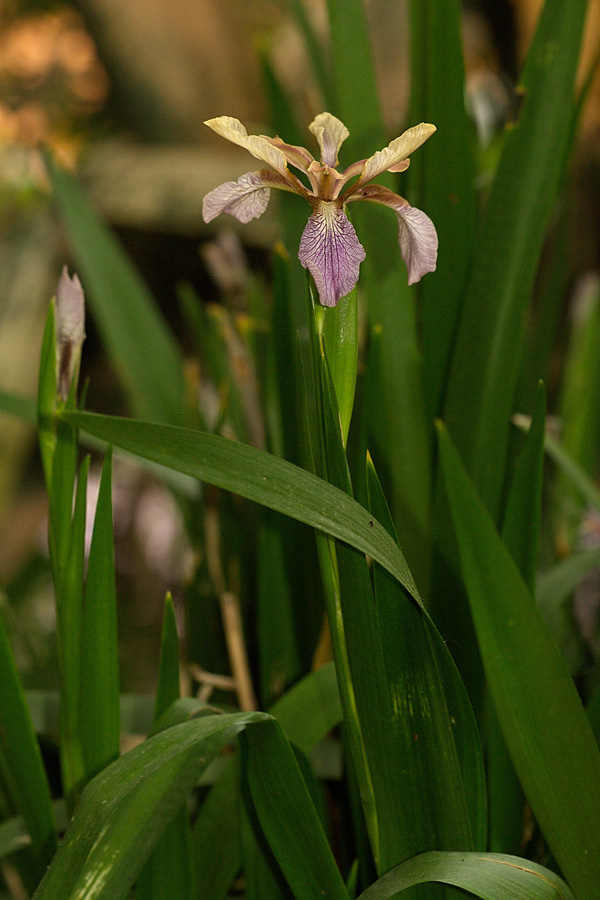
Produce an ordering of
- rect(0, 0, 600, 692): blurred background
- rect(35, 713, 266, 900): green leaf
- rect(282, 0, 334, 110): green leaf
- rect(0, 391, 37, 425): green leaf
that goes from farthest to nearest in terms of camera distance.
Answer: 1. rect(0, 0, 600, 692): blurred background
2. rect(282, 0, 334, 110): green leaf
3. rect(0, 391, 37, 425): green leaf
4. rect(35, 713, 266, 900): green leaf

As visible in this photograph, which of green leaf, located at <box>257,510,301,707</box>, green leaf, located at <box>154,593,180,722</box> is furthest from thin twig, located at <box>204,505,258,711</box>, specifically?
green leaf, located at <box>154,593,180,722</box>

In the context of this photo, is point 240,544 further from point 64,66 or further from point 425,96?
point 64,66

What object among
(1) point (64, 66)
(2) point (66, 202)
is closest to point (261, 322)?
(2) point (66, 202)

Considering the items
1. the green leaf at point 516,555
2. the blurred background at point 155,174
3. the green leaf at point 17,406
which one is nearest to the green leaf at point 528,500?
the green leaf at point 516,555

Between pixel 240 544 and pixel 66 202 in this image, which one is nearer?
pixel 240 544

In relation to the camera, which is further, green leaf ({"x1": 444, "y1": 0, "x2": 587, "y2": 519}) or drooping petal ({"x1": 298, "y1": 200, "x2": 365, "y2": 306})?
green leaf ({"x1": 444, "y1": 0, "x2": 587, "y2": 519})

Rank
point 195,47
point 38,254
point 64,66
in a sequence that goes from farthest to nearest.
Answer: point 64,66
point 195,47
point 38,254

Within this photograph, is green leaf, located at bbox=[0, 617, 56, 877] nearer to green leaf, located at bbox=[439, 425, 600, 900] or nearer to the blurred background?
green leaf, located at bbox=[439, 425, 600, 900]
